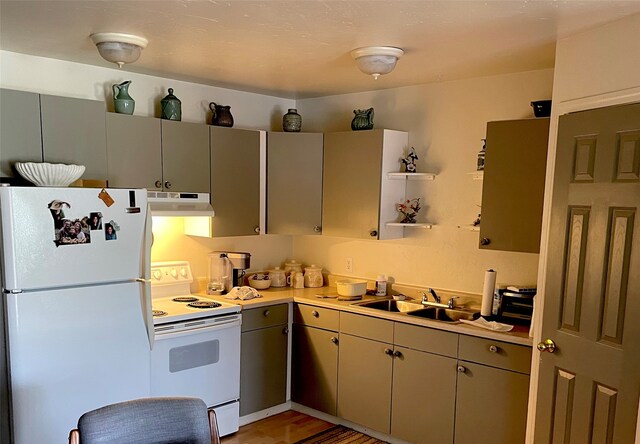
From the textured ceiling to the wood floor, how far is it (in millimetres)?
2404

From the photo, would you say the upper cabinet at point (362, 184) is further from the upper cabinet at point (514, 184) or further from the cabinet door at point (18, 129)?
the cabinet door at point (18, 129)

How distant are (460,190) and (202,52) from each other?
189 centimetres

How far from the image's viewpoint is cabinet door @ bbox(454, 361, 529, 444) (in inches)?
108

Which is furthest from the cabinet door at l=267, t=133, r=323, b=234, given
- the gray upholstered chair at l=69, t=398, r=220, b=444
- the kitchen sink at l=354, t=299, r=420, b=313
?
the gray upholstered chair at l=69, t=398, r=220, b=444

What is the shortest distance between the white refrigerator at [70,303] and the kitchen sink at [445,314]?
1.73m

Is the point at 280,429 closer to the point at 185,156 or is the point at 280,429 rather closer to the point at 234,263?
the point at 234,263

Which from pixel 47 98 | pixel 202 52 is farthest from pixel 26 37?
pixel 202 52

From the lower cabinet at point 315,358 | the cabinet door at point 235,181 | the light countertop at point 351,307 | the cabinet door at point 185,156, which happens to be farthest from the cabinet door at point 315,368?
the cabinet door at point 185,156

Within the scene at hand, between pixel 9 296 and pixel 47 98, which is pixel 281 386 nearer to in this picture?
pixel 9 296

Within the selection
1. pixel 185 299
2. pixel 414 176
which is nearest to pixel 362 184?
pixel 414 176

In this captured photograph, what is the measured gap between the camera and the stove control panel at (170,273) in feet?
11.6

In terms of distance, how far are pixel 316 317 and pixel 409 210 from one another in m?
1.02

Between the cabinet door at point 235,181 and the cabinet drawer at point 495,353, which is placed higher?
the cabinet door at point 235,181

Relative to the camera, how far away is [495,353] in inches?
111
